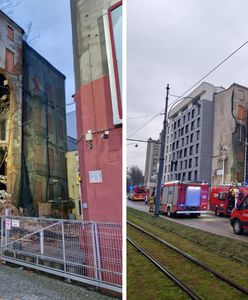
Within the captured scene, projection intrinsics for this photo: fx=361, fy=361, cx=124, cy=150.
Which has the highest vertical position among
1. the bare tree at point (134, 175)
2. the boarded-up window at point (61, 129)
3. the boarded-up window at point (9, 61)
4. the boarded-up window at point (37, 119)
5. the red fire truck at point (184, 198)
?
the boarded-up window at point (9, 61)

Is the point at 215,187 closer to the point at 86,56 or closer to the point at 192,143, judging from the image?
the point at 192,143

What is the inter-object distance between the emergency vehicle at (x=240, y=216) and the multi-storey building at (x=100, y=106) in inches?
17.1

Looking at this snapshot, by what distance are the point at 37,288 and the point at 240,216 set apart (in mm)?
2899

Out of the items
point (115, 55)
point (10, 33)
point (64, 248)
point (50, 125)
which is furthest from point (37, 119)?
point (115, 55)

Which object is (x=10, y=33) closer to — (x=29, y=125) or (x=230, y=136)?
(x=29, y=125)

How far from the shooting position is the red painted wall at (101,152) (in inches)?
53.5

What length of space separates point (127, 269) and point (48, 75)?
2.07m

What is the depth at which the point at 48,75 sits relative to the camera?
272 cm

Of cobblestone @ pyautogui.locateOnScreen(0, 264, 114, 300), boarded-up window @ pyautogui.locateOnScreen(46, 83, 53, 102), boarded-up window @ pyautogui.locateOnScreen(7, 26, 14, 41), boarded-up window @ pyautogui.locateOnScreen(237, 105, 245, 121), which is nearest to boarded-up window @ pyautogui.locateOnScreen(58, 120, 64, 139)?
boarded-up window @ pyautogui.locateOnScreen(46, 83, 53, 102)

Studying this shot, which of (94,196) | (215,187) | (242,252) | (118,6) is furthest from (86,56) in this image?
(242,252)

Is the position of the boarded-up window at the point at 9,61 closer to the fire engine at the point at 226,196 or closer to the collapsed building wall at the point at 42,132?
the collapsed building wall at the point at 42,132

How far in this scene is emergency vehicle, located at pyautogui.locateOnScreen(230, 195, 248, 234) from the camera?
2.90ft

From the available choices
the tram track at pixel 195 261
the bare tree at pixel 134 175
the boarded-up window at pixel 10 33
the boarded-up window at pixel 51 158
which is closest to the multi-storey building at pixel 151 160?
the bare tree at pixel 134 175

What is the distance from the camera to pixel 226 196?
3.18 feet
